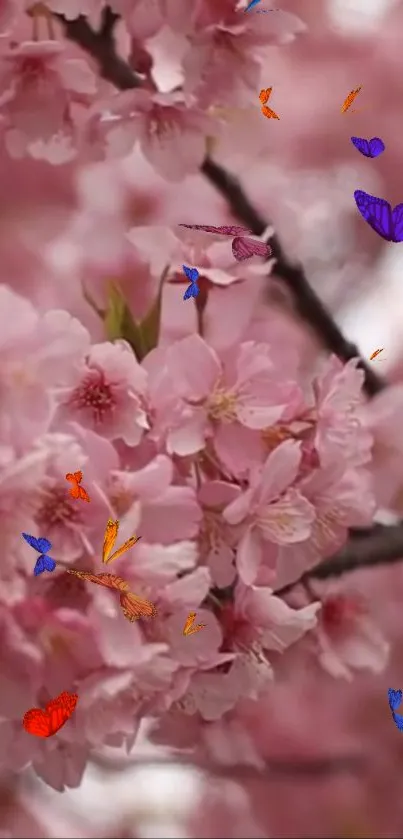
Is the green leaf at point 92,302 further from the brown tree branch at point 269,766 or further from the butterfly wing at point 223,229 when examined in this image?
the brown tree branch at point 269,766

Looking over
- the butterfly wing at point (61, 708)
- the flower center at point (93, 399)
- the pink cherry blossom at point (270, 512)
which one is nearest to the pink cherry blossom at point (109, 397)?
the flower center at point (93, 399)

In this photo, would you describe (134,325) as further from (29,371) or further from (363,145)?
(363,145)

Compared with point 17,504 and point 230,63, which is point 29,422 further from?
point 230,63

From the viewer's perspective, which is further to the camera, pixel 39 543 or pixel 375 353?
pixel 375 353

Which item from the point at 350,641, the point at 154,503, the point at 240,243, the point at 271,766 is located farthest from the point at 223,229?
the point at 271,766

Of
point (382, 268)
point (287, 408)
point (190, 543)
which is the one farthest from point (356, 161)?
point (190, 543)

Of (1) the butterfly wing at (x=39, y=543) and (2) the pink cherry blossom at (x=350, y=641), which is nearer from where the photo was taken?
(1) the butterfly wing at (x=39, y=543)

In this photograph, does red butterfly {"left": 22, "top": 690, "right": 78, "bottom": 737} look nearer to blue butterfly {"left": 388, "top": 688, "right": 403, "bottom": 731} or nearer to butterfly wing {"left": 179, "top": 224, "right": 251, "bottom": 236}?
blue butterfly {"left": 388, "top": 688, "right": 403, "bottom": 731}
